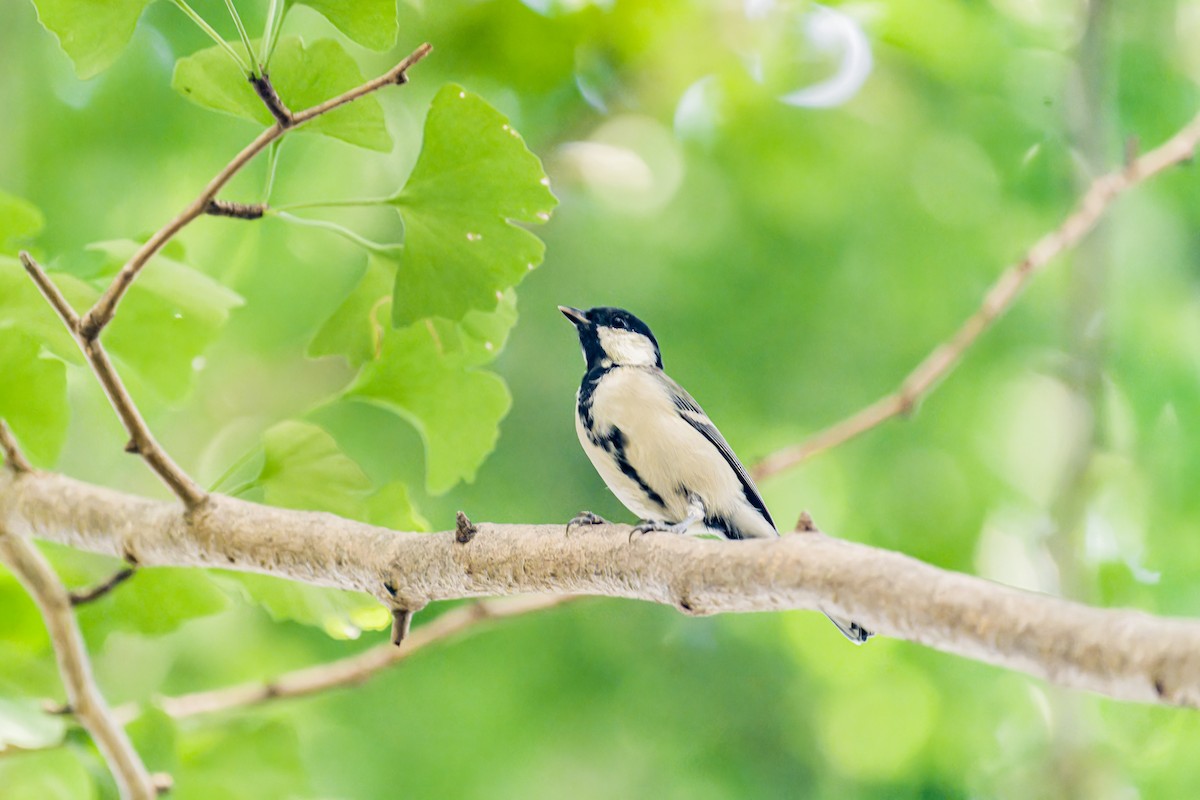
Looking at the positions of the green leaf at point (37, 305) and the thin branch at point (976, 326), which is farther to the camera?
the thin branch at point (976, 326)

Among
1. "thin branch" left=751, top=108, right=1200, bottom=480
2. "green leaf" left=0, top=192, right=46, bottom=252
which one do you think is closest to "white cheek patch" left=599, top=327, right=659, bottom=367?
"thin branch" left=751, top=108, right=1200, bottom=480

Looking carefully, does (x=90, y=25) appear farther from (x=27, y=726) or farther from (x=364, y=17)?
(x=27, y=726)

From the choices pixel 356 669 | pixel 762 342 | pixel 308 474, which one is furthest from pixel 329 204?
pixel 762 342

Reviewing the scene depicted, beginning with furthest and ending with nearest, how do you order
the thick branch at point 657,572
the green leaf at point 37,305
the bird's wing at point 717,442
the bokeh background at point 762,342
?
the bokeh background at point 762,342 < the bird's wing at point 717,442 < the green leaf at point 37,305 < the thick branch at point 657,572

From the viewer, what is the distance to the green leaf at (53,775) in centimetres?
55

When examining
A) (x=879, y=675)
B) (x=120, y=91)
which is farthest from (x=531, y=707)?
(x=120, y=91)

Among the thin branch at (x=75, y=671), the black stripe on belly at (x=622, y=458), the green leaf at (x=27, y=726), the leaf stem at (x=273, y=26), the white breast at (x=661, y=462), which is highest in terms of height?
the white breast at (x=661, y=462)

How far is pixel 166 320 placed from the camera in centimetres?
54

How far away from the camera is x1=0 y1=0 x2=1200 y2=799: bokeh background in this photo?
0.93 m

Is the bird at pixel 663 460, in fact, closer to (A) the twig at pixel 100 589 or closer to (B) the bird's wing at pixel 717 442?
(B) the bird's wing at pixel 717 442

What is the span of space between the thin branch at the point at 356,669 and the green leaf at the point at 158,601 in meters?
0.08

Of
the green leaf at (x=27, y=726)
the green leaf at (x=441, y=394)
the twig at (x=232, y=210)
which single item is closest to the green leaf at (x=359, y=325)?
the green leaf at (x=441, y=394)

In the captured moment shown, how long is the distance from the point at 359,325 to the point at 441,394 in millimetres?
54

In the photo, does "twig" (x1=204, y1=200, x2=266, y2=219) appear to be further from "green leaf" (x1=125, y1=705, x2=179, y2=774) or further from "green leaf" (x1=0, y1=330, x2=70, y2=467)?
"green leaf" (x1=125, y1=705, x2=179, y2=774)
